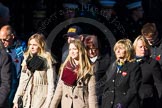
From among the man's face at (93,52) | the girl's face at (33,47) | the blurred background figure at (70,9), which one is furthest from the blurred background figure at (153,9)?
the girl's face at (33,47)

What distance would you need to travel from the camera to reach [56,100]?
9133 millimetres

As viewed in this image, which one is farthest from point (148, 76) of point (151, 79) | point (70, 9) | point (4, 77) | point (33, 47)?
point (70, 9)

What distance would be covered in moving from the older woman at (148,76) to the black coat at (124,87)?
0.19 meters

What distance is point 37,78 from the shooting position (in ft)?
31.9

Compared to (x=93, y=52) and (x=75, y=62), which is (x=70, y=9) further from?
(x=75, y=62)

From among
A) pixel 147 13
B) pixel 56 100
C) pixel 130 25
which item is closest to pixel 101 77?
pixel 56 100

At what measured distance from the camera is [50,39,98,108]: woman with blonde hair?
906cm

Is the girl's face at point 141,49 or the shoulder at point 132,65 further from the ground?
the girl's face at point 141,49

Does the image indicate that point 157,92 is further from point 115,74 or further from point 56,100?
point 56,100

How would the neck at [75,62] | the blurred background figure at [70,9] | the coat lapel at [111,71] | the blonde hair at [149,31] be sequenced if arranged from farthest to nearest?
the blurred background figure at [70,9], the blonde hair at [149,31], the coat lapel at [111,71], the neck at [75,62]

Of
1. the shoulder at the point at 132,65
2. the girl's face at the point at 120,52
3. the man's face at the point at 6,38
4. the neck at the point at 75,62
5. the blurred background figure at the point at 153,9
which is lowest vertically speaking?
the shoulder at the point at 132,65

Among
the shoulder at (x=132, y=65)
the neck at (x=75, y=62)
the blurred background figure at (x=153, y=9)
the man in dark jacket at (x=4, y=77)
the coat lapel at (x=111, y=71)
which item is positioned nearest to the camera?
the man in dark jacket at (x=4, y=77)

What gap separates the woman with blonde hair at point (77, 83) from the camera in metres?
9.06

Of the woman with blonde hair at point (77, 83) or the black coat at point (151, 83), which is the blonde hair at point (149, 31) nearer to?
the black coat at point (151, 83)
